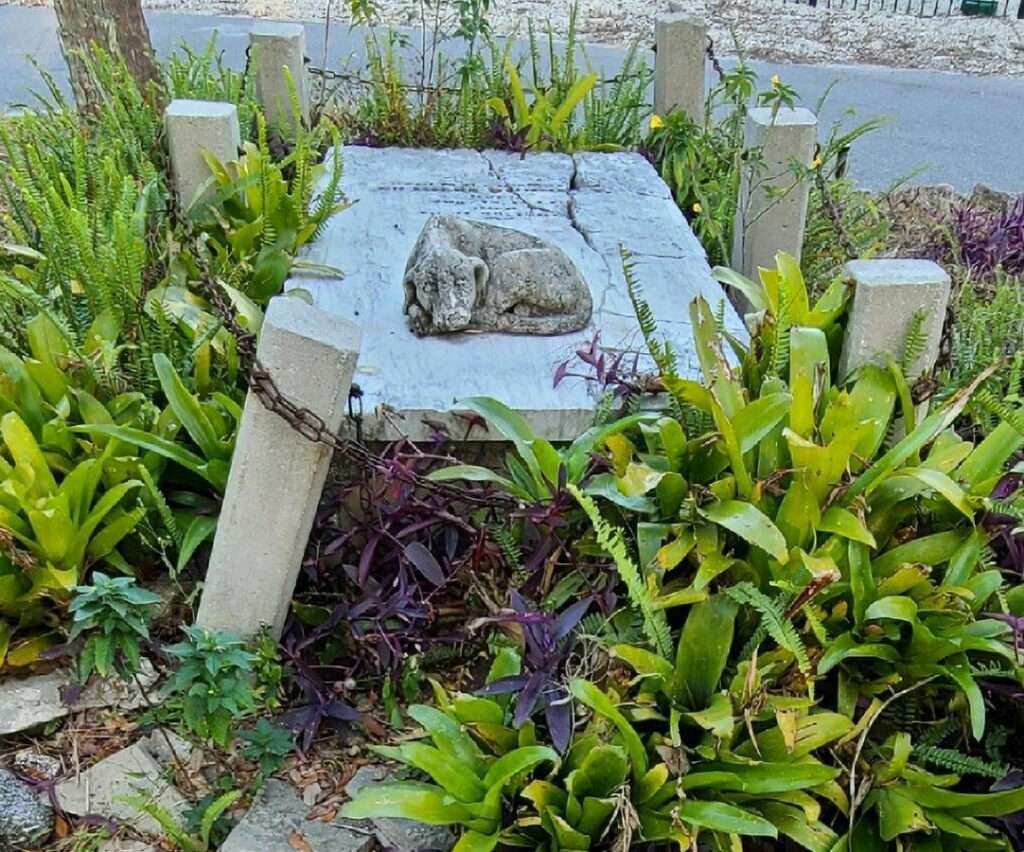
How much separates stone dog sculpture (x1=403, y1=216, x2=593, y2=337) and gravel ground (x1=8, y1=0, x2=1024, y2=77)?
6.19 meters

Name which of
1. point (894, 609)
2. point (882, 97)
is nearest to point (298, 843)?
point (894, 609)

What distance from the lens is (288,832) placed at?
2.02 meters

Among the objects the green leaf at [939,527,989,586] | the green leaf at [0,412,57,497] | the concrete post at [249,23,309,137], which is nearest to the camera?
the green leaf at [939,527,989,586]

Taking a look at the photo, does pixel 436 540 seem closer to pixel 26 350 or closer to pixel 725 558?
pixel 725 558

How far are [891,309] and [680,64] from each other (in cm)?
255

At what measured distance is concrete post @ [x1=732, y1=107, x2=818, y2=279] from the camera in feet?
12.0

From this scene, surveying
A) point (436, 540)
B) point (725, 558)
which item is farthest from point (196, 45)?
point (725, 558)

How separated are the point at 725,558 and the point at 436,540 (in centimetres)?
72

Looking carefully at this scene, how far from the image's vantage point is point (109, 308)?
109 inches

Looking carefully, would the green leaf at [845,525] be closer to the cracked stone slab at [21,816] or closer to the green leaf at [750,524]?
the green leaf at [750,524]

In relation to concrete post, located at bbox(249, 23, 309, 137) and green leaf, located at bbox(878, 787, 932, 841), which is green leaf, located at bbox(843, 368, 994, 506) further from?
concrete post, located at bbox(249, 23, 309, 137)

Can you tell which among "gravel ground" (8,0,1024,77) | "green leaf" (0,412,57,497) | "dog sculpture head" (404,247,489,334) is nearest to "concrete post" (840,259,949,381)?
"dog sculpture head" (404,247,489,334)

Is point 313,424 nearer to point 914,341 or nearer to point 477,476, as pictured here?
point 477,476

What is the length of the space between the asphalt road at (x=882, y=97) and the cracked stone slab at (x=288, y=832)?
4.28 m
